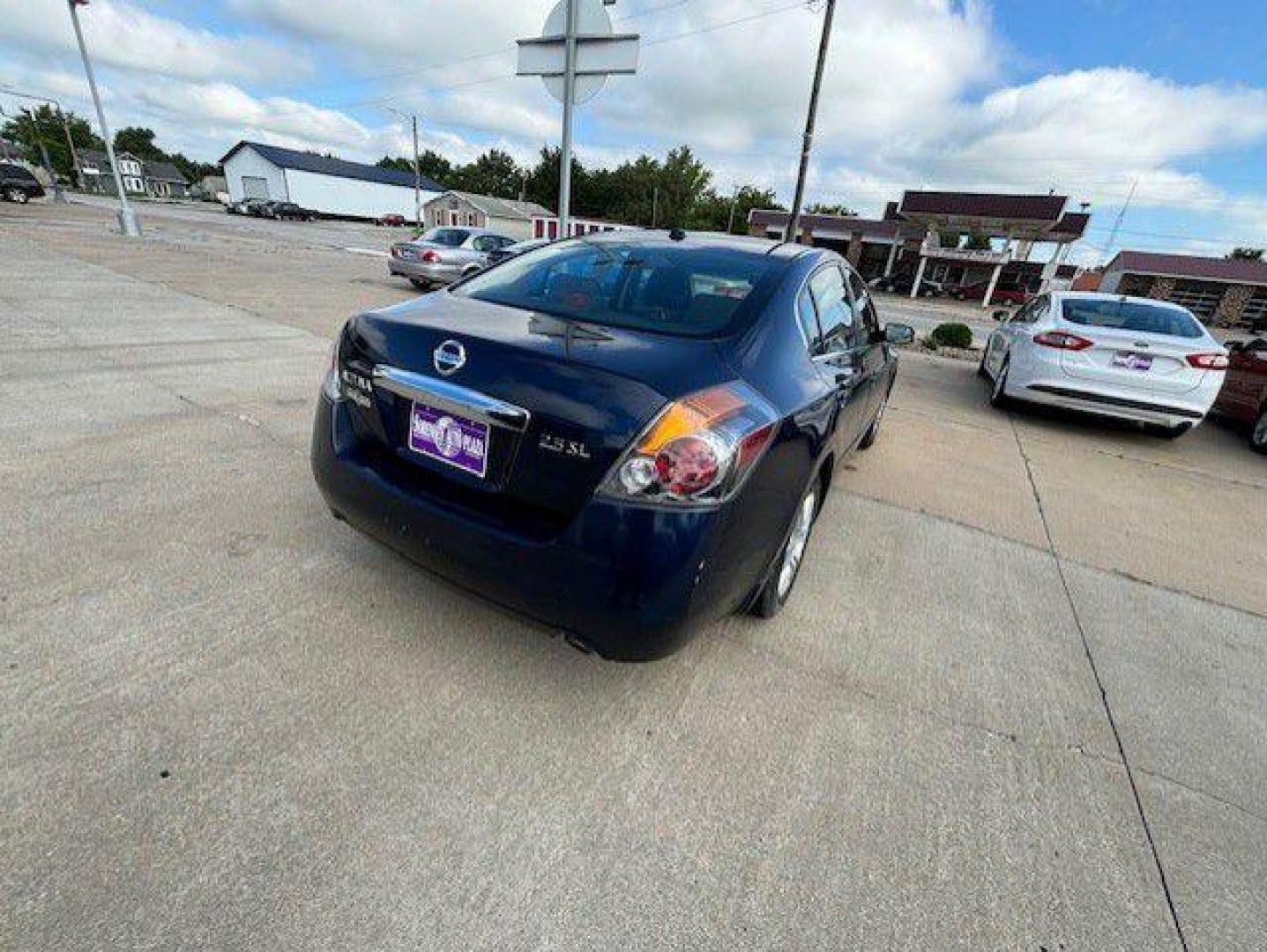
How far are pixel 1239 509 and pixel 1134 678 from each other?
336 centimetres

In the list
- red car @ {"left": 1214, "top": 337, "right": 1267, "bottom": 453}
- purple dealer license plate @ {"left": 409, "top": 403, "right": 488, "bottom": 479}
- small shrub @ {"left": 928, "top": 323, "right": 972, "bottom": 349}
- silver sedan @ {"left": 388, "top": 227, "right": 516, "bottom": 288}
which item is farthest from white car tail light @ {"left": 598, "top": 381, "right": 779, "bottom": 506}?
silver sedan @ {"left": 388, "top": 227, "right": 516, "bottom": 288}

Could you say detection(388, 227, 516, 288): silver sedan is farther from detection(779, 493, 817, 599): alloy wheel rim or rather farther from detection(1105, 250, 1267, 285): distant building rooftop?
detection(1105, 250, 1267, 285): distant building rooftop

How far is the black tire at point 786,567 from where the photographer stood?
2.34 m

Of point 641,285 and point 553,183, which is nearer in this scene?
point 641,285

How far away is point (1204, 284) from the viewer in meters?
39.6

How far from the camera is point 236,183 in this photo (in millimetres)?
65938

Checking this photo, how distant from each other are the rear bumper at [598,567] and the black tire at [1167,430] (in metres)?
6.73

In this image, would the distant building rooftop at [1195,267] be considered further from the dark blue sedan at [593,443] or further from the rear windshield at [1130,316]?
the dark blue sedan at [593,443]

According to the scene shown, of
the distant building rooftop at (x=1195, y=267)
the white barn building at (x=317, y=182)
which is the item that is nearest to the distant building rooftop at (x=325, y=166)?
the white barn building at (x=317, y=182)

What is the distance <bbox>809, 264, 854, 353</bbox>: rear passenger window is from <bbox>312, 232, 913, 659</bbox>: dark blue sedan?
9.4 inches

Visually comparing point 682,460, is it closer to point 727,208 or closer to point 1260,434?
point 1260,434

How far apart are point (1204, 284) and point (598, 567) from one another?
54.4 metres

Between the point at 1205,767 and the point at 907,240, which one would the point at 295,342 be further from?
the point at 907,240

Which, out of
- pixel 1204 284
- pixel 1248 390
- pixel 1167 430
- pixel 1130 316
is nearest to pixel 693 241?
pixel 1130 316
